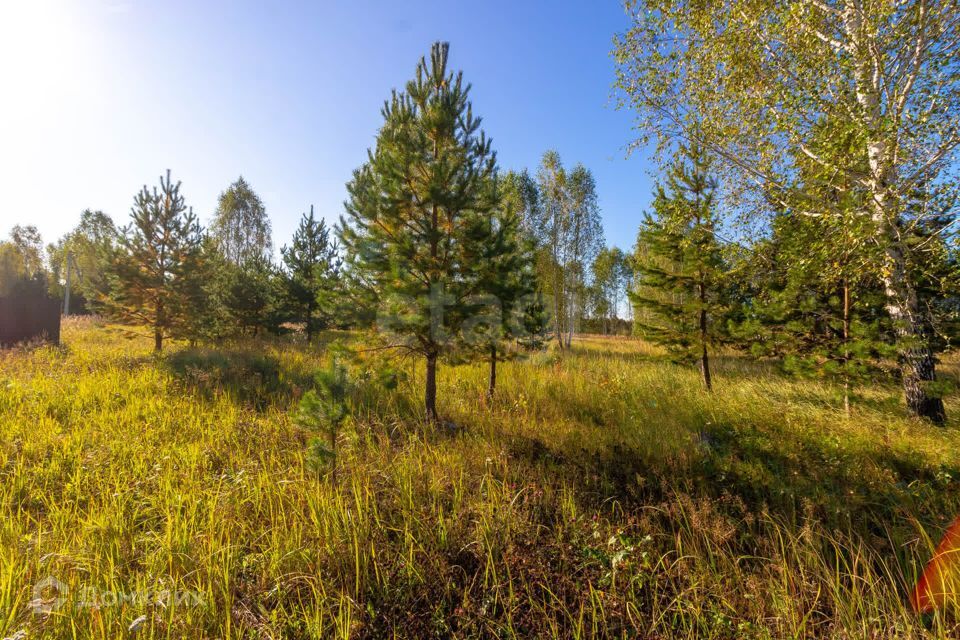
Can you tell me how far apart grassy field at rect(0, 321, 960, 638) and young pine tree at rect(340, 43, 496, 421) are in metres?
1.30

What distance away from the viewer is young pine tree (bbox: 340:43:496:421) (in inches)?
190

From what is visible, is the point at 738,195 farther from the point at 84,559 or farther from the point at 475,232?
the point at 84,559

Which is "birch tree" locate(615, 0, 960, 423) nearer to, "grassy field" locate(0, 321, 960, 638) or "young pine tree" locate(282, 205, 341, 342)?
"grassy field" locate(0, 321, 960, 638)

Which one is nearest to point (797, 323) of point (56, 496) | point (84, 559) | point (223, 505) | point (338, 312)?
point (338, 312)

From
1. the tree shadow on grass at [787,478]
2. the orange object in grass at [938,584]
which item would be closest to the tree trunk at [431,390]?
the tree shadow on grass at [787,478]

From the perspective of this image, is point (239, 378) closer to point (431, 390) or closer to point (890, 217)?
point (431, 390)

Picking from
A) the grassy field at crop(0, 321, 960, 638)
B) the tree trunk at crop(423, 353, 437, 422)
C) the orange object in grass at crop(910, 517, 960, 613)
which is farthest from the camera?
the tree trunk at crop(423, 353, 437, 422)

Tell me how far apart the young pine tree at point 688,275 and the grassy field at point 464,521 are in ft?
8.97

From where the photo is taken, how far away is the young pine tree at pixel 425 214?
4.83 m

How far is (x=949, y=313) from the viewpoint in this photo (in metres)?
4.91

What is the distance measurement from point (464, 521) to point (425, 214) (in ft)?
14.1

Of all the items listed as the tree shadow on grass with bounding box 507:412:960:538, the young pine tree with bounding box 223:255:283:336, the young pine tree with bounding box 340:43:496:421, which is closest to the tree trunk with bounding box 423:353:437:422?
the young pine tree with bounding box 340:43:496:421

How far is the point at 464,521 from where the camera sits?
279 centimetres

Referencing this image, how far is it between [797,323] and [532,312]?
242 inches
